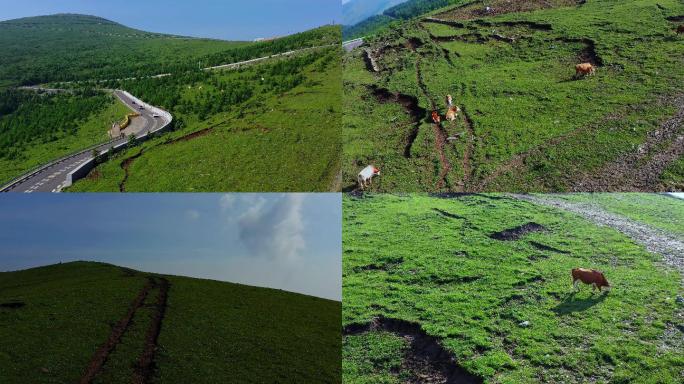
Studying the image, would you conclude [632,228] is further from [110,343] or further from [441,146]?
[110,343]

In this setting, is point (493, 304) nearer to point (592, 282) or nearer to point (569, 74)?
point (592, 282)

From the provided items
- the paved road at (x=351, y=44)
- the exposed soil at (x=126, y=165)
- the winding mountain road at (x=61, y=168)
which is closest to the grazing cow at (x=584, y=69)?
the paved road at (x=351, y=44)

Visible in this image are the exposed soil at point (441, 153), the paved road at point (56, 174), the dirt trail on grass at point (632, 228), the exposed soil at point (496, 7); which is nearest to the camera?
the dirt trail on grass at point (632, 228)

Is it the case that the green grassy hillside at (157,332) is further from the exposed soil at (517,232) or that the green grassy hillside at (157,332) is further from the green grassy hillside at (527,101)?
the exposed soil at (517,232)

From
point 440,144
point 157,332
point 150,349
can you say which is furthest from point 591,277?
point 157,332

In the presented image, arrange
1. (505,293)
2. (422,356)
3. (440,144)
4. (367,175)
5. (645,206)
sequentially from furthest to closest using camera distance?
(440,144), (367,175), (645,206), (505,293), (422,356)

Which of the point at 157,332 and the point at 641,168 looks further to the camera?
the point at 641,168

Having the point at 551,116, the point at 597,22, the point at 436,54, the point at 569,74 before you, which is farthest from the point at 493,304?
the point at 597,22
